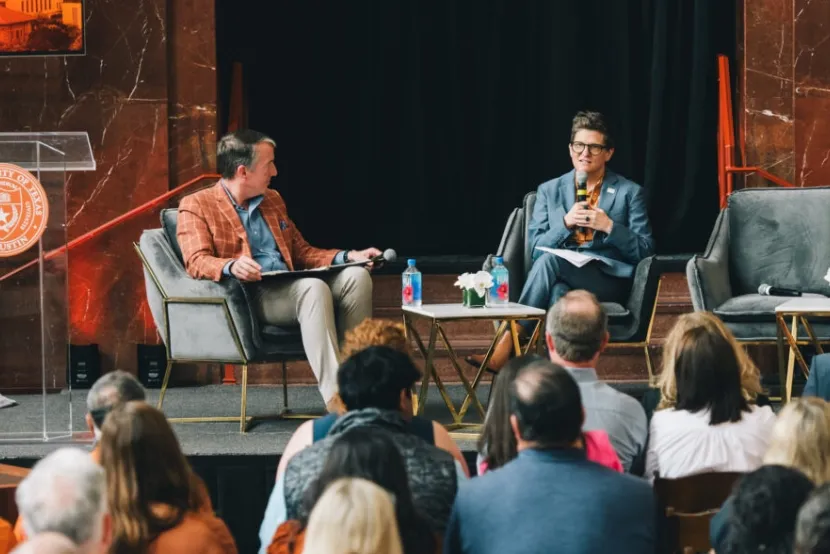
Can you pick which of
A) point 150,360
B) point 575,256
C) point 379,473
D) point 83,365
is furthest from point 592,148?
point 379,473

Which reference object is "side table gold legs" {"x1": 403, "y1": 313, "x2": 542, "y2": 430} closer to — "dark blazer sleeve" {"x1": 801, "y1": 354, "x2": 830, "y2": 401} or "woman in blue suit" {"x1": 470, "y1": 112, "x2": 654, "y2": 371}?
"woman in blue suit" {"x1": 470, "y1": 112, "x2": 654, "y2": 371}

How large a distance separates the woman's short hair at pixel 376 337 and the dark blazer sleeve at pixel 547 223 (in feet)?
6.71

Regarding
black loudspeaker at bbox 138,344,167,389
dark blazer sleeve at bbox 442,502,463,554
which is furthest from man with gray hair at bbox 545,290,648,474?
black loudspeaker at bbox 138,344,167,389

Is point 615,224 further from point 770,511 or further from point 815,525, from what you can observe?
point 815,525

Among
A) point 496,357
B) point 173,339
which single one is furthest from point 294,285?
point 496,357

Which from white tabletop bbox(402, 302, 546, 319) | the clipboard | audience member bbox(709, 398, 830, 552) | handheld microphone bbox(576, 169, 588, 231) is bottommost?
white tabletop bbox(402, 302, 546, 319)

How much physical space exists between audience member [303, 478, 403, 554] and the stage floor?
253 cm

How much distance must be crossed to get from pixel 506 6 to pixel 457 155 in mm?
951

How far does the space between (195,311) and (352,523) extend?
3.29 m

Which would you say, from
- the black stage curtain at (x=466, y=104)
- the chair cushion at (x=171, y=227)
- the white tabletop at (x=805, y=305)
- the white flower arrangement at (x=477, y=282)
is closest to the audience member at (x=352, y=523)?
the white flower arrangement at (x=477, y=282)

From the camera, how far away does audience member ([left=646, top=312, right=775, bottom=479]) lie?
10.1 feet

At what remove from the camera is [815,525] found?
184 cm

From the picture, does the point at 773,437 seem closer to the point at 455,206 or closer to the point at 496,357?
the point at 496,357

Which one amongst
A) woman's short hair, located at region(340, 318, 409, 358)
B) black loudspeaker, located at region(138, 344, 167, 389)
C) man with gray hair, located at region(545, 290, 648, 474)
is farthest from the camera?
black loudspeaker, located at region(138, 344, 167, 389)
